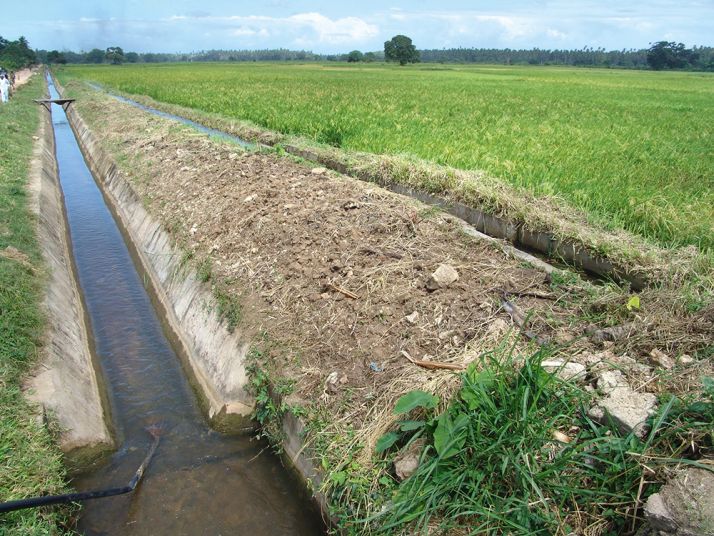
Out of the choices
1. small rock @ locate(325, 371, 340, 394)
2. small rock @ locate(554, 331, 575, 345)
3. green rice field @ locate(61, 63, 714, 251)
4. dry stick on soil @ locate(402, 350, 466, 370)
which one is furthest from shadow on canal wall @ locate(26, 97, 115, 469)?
green rice field @ locate(61, 63, 714, 251)

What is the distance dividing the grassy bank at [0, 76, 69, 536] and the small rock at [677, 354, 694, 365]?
13.4 ft

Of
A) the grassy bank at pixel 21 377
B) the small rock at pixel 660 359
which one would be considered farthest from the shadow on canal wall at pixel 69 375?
the small rock at pixel 660 359

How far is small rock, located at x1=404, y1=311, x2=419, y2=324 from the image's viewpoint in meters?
4.35

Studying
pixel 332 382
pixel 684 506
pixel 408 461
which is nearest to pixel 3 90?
pixel 332 382

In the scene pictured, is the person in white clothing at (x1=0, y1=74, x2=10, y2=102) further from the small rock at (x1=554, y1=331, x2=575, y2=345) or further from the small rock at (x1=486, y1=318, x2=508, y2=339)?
the small rock at (x1=554, y1=331, x2=575, y2=345)

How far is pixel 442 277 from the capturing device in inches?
184

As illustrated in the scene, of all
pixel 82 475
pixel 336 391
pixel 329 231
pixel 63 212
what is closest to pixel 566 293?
pixel 336 391

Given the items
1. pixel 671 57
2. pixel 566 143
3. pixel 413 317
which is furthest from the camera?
pixel 671 57

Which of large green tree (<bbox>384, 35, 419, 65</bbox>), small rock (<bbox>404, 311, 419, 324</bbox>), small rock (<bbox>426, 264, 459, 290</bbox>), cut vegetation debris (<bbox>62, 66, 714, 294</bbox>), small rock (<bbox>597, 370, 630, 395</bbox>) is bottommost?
small rock (<bbox>404, 311, 419, 324</bbox>)

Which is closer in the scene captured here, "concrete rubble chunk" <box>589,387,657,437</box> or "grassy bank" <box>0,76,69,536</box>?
"concrete rubble chunk" <box>589,387,657,437</box>

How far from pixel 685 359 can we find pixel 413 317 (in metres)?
1.95

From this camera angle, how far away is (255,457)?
4332 mm

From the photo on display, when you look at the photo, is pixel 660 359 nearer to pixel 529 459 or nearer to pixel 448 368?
pixel 529 459

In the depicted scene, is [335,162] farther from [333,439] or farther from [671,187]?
[333,439]
